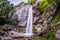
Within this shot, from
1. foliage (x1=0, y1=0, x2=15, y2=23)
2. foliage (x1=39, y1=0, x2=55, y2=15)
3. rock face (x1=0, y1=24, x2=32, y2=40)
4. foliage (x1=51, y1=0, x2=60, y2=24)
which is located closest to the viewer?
rock face (x1=0, y1=24, x2=32, y2=40)

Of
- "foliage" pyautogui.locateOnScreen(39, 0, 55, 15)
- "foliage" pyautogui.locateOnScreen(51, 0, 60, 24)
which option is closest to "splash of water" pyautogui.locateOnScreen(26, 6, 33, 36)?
"foliage" pyautogui.locateOnScreen(39, 0, 55, 15)

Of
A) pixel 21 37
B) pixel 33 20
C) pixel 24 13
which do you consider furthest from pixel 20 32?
pixel 24 13

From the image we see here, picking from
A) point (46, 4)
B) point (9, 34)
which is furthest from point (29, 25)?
point (46, 4)

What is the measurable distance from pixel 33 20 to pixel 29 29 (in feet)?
1.85

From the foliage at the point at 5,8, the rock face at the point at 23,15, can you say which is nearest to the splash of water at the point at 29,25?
the rock face at the point at 23,15

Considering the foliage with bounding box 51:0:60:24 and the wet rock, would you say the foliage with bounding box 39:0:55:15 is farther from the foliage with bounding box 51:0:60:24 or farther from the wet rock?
the wet rock

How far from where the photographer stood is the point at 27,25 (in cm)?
716

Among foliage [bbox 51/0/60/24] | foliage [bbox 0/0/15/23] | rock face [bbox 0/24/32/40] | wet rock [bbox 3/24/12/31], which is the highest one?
foliage [bbox 0/0/15/23]

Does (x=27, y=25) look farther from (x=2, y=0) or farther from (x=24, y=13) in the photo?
(x=2, y=0)

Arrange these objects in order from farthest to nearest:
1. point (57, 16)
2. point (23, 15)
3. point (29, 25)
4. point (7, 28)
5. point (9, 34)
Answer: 1. point (23, 15)
2. point (29, 25)
3. point (57, 16)
4. point (7, 28)
5. point (9, 34)

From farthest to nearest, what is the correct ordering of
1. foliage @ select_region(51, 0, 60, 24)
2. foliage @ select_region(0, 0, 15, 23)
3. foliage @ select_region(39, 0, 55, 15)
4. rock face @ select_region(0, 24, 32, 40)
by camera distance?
foliage @ select_region(39, 0, 55, 15), foliage @ select_region(0, 0, 15, 23), foliage @ select_region(51, 0, 60, 24), rock face @ select_region(0, 24, 32, 40)

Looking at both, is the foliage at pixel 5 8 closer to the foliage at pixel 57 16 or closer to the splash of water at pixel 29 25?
the splash of water at pixel 29 25

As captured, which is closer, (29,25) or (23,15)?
(29,25)

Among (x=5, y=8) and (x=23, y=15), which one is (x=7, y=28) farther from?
(x=23, y=15)
